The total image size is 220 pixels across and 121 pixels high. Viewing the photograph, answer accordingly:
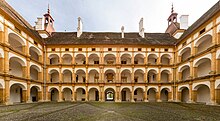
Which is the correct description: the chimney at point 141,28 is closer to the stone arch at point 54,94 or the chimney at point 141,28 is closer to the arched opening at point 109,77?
the arched opening at point 109,77

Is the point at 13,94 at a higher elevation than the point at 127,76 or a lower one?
lower

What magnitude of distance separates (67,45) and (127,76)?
14092mm

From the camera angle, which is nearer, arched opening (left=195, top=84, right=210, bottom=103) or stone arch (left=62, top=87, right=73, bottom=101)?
arched opening (left=195, top=84, right=210, bottom=103)

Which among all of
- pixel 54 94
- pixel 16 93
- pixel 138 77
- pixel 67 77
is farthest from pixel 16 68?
pixel 138 77

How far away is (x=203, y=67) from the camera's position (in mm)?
20547

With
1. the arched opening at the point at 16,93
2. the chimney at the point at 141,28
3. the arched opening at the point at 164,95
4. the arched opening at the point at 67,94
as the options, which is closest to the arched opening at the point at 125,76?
the arched opening at the point at 164,95

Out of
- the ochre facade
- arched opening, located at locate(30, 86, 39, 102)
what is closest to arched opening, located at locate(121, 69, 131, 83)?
the ochre facade

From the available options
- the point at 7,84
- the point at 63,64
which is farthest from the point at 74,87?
the point at 7,84

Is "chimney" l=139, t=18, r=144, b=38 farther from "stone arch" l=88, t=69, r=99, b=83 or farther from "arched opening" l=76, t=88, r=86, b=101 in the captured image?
"arched opening" l=76, t=88, r=86, b=101

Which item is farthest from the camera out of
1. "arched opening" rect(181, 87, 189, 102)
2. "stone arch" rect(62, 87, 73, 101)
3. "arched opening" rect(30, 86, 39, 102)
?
"stone arch" rect(62, 87, 73, 101)

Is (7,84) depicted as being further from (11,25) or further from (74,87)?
(74,87)

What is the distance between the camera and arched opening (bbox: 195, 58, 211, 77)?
63.5 feet

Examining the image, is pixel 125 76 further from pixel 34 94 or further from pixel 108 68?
pixel 34 94

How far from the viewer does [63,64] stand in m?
25.9
